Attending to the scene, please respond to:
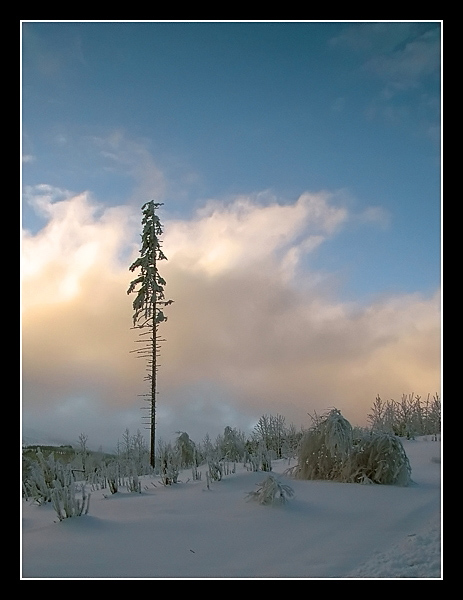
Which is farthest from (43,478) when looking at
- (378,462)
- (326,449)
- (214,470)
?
(378,462)

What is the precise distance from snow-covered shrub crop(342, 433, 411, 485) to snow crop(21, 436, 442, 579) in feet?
1.21

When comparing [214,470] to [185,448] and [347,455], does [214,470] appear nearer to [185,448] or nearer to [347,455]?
[347,455]

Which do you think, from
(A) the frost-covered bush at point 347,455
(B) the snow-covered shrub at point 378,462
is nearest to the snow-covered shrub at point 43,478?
(A) the frost-covered bush at point 347,455

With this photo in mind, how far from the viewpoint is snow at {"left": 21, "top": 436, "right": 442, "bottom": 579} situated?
4438 mm

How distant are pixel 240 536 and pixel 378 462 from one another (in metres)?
3.89

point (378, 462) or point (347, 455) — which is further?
point (347, 455)

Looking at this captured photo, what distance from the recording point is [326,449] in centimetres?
917

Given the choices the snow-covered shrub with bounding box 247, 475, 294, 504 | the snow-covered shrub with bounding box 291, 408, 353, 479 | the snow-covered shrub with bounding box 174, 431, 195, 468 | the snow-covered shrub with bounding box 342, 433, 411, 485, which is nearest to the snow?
the snow-covered shrub with bounding box 247, 475, 294, 504

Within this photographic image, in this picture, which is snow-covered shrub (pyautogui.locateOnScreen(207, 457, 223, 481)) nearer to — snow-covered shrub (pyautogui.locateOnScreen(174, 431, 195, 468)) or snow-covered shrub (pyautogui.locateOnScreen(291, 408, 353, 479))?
snow-covered shrub (pyautogui.locateOnScreen(291, 408, 353, 479))

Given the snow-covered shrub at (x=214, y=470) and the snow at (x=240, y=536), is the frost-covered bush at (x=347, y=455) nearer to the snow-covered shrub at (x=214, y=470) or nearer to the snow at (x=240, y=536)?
the snow at (x=240, y=536)
